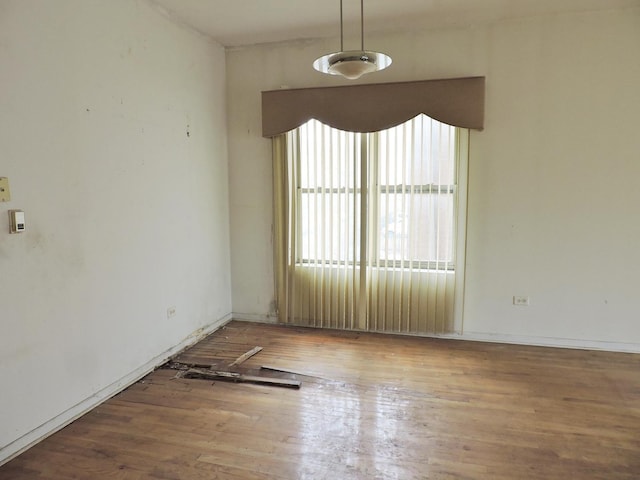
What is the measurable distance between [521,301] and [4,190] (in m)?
4.00

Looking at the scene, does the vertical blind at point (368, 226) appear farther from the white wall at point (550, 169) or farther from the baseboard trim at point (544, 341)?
the white wall at point (550, 169)

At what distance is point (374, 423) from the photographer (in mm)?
2693

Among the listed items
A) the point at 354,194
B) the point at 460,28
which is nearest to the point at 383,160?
the point at 354,194

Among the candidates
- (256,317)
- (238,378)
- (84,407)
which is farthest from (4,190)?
(256,317)

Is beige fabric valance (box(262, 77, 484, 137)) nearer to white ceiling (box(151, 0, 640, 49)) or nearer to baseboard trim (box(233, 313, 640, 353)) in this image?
white ceiling (box(151, 0, 640, 49))

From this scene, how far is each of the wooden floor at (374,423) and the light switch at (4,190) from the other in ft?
4.60

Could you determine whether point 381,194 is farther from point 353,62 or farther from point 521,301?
point 353,62

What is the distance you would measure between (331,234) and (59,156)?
2.48 m

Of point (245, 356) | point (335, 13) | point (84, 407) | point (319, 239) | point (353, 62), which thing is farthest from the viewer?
point (319, 239)

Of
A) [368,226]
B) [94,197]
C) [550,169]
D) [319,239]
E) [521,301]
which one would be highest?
[550,169]

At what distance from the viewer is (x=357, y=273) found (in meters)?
4.35

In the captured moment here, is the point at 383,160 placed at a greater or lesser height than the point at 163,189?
greater

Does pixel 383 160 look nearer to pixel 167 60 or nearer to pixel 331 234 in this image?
pixel 331 234

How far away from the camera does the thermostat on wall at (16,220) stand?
2328 millimetres
